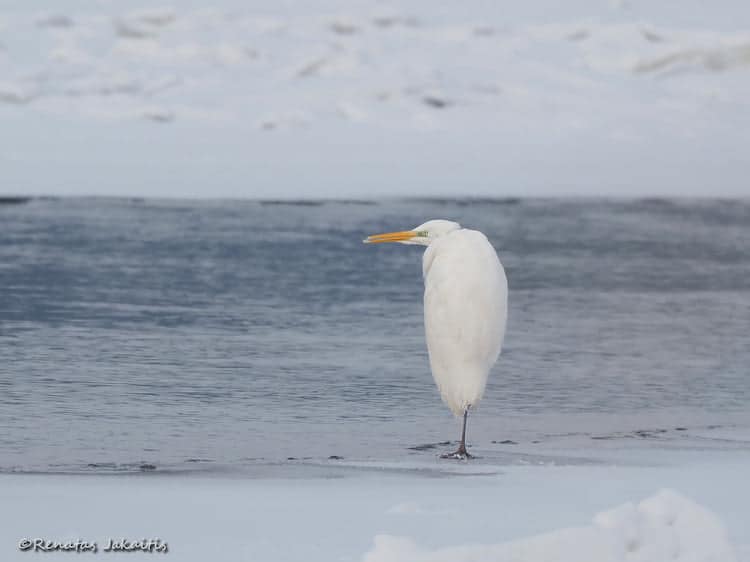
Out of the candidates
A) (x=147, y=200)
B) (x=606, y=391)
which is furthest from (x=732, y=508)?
(x=147, y=200)

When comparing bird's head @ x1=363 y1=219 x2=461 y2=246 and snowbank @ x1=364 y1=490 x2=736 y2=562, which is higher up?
bird's head @ x1=363 y1=219 x2=461 y2=246

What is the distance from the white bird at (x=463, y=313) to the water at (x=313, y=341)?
1.05ft

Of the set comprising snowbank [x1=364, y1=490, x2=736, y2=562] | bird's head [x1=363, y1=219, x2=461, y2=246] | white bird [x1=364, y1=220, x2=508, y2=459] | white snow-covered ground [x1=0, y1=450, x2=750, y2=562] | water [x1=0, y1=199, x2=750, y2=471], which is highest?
bird's head [x1=363, y1=219, x2=461, y2=246]

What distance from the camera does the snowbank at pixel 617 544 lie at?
13.3ft

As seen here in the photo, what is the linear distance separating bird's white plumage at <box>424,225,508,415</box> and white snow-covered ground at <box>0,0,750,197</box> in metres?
13.4

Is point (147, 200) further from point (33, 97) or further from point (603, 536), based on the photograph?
point (603, 536)

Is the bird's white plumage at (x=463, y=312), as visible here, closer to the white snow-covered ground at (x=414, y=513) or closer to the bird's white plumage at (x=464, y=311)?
the bird's white plumage at (x=464, y=311)

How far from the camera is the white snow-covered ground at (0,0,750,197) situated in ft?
68.8

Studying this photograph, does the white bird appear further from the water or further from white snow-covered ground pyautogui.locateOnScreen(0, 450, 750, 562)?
white snow-covered ground pyautogui.locateOnScreen(0, 450, 750, 562)

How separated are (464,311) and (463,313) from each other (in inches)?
0.5

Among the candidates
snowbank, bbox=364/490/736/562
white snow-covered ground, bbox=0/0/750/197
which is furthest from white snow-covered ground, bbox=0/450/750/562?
white snow-covered ground, bbox=0/0/750/197

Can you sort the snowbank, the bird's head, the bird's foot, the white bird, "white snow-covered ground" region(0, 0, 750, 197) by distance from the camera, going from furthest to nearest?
"white snow-covered ground" region(0, 0, 750, 197)
the bird's head
the white bird
the bird's foot
the snowbank

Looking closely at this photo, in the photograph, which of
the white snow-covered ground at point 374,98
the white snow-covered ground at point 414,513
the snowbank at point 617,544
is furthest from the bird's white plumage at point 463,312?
the white snow-covered ground at point 374,98

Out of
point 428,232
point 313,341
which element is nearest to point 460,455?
point 428,232
